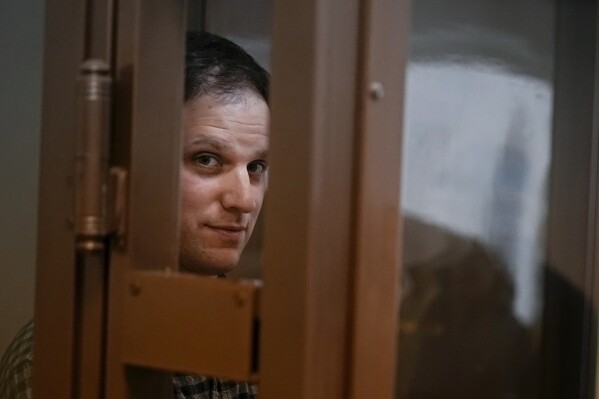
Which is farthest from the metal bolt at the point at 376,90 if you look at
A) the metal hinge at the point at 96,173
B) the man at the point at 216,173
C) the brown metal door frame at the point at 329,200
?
the man at the point at 216,173

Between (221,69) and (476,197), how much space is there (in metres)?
0.29

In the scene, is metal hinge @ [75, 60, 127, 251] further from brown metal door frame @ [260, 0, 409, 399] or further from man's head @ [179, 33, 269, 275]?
man's head @ [179, 33, 269, 275]

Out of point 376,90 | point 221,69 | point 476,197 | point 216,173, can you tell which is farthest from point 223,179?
point 376,90

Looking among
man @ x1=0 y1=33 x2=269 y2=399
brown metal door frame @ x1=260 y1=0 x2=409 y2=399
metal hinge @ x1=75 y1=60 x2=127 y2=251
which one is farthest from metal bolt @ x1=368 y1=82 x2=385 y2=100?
man @ x1=0 y1=33 x2=269 y2=399

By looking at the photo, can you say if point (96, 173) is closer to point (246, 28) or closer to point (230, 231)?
point (230, 231)

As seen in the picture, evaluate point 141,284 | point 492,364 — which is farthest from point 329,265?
point 492,364

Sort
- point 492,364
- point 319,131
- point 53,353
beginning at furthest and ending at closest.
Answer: point 492,364
point 53,353
point 319,131

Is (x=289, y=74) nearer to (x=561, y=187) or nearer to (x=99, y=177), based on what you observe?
(x=99, y=177)

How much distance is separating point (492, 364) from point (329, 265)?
0.39 m

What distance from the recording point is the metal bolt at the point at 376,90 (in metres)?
0.49

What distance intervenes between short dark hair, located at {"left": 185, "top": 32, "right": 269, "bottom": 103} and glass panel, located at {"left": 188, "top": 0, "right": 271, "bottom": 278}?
12 millimetres

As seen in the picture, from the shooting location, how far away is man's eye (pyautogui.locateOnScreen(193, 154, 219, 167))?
0.82 meters

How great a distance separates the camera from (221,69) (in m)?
0.91

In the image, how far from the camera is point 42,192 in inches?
23.2
